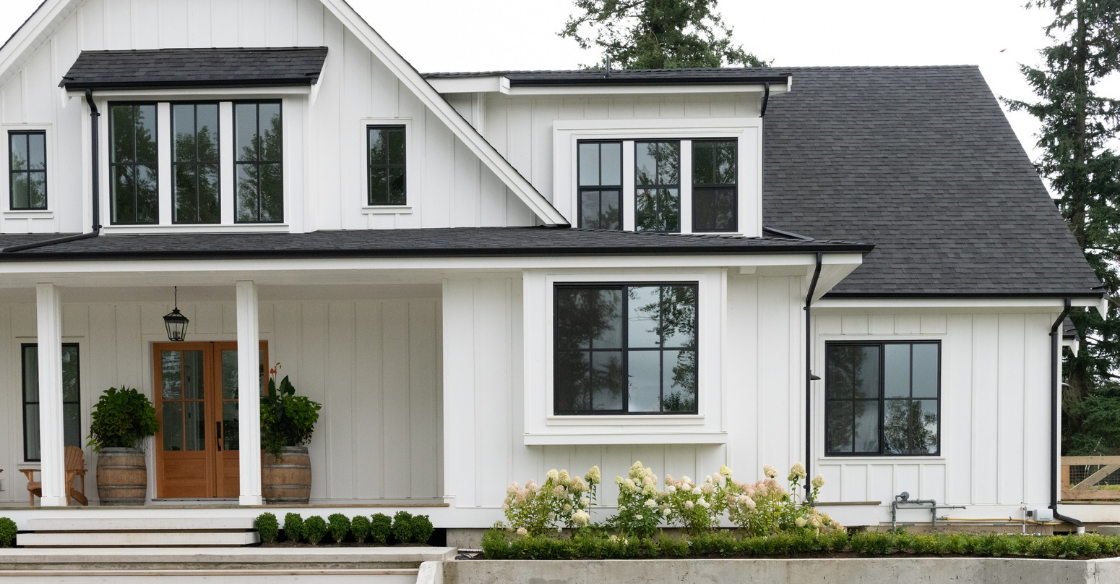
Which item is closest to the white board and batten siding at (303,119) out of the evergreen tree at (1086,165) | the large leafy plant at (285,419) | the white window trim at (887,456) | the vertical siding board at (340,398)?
the vertical siding board at (340,398)

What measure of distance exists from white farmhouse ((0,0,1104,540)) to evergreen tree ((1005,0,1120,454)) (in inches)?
410

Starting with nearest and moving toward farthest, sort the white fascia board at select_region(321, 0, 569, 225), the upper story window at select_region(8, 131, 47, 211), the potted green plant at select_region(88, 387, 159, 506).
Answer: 1. the white fascia board at select_region(321, 0, 569, 225)
2. the potted green plant at select_region(88, 387, 159, 506)
3. the upper story window at select_region(8, 131, 47, 211)

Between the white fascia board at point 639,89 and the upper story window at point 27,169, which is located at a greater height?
the white fascia board at point 639,89

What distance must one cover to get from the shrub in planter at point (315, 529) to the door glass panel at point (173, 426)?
11.4ft

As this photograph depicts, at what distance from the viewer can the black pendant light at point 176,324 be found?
1195cm

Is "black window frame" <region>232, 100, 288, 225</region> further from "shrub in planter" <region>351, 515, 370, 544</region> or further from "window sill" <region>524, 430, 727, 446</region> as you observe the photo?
"window sill" <region>524, 430, 727, 446</region>

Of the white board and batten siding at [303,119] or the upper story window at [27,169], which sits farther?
the upper story window at [27,169]

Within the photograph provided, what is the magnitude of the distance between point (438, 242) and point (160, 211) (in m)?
3.57

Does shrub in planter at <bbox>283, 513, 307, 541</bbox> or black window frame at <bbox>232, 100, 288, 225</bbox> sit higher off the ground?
black window frame at <bbox>232, 100, 288, 225</bbox>

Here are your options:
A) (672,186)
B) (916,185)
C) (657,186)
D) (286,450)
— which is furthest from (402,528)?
(916,185)

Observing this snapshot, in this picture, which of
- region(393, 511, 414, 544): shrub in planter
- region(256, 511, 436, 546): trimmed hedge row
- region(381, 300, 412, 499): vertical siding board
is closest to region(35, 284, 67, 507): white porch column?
region(256, 511, 436, 546): trimmed hedge row

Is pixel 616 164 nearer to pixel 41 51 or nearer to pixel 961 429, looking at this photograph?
pixel 961 429

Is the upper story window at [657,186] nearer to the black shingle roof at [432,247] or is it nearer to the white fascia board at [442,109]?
the white fascia board at [442,109]

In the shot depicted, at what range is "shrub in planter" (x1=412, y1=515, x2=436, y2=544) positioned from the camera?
33.7 ft
